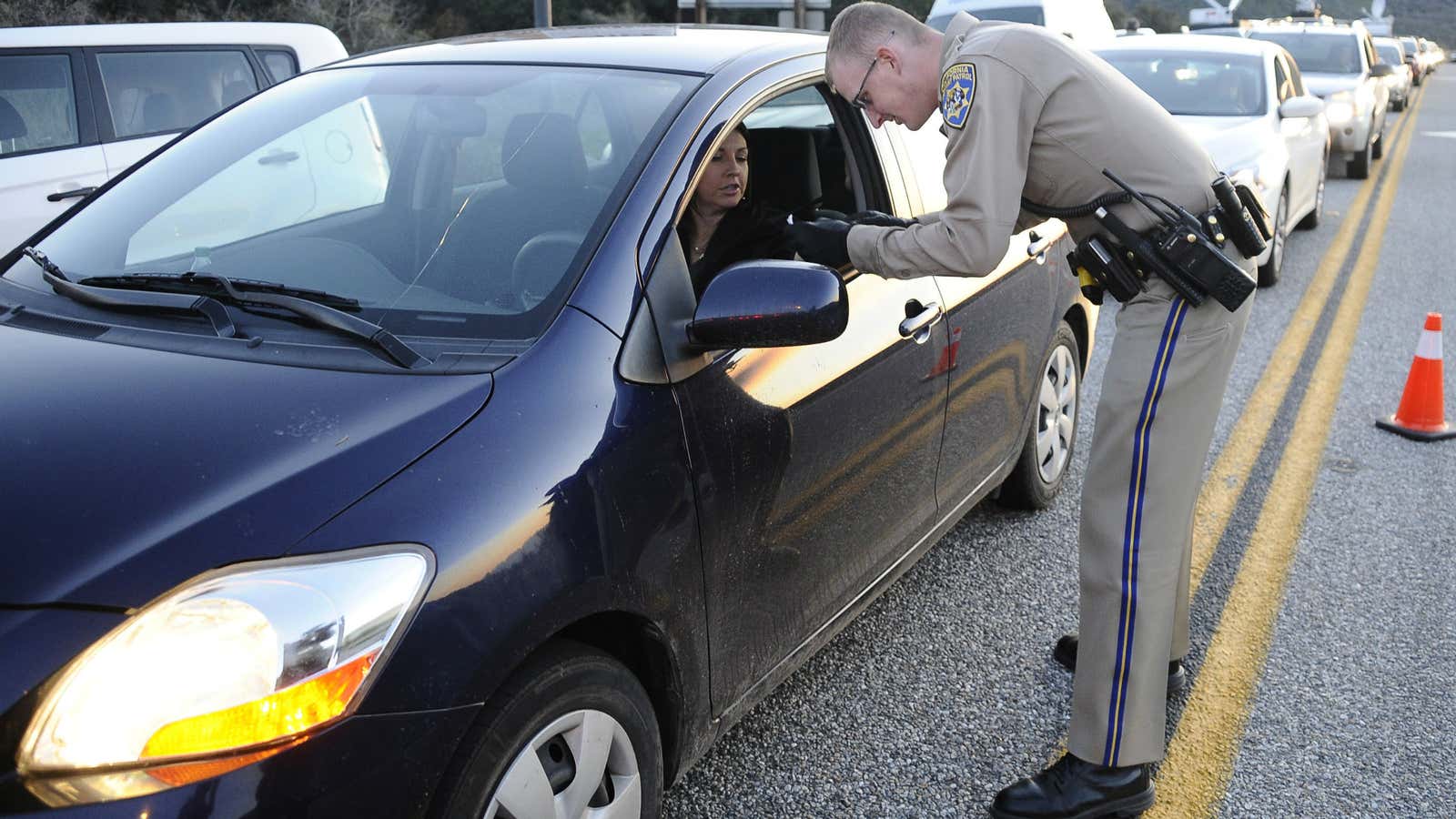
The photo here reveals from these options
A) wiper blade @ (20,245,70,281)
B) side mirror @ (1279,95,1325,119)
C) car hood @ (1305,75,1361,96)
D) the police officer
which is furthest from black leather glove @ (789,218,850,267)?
car hood @ (1305,75,1361,96)

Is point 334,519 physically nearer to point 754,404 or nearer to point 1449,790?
point 754,404

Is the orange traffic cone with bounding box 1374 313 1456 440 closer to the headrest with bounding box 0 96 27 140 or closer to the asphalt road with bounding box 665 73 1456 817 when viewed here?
the asphalt road with bounding box 665 73 1456 817

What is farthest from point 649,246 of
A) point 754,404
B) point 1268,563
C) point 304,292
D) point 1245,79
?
point 1245,79

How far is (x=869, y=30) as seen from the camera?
8.83 ft

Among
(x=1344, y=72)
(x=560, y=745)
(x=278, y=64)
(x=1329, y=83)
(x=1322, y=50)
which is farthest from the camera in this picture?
(x=1322, y=50)

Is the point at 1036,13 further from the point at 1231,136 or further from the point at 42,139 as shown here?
the point at 42,139

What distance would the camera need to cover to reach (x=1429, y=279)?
9.30m

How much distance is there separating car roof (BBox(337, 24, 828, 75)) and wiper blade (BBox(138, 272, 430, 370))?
0.91 m

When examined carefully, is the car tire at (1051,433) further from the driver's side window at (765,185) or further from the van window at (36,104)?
the van window at (36,104)

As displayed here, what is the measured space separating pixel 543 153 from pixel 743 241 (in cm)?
64

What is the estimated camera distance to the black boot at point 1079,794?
2.83m

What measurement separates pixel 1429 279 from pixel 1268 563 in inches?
244

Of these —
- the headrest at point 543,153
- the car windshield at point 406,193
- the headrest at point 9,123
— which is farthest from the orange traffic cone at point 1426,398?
the headrest at point 9,123

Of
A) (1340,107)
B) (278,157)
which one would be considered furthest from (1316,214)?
(278,157)
